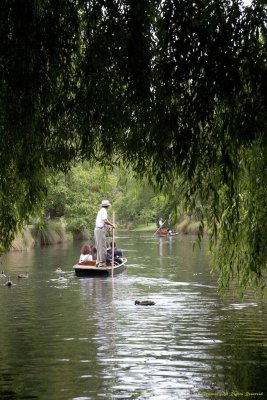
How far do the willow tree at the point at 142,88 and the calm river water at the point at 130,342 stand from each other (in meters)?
2.57

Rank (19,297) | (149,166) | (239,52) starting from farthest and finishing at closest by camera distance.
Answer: (19,297), (149,166), (239,52)

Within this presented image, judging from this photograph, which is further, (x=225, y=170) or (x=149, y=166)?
A: (x=149, y=166)

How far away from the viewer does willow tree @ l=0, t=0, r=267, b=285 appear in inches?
234

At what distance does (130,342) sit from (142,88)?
6435 millimetres

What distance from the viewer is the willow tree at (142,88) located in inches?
234

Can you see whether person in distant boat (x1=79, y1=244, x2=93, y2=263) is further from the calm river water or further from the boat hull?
the calm river water

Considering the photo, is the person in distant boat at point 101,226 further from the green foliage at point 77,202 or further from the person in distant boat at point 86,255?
the green foliage at point 77,202

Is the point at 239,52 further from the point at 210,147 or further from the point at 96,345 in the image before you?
the point at 96,345

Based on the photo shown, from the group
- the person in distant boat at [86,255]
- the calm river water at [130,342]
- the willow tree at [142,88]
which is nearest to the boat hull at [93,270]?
the person in distant boat at [86,255]

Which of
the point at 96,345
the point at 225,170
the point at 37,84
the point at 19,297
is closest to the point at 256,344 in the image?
the point at 96,345

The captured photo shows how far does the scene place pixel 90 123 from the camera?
22.3ft

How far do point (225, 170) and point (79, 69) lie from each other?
180 cm

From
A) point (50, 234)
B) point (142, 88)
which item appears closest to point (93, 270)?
point (142, 88)

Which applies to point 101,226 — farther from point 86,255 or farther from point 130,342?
point 130,342
